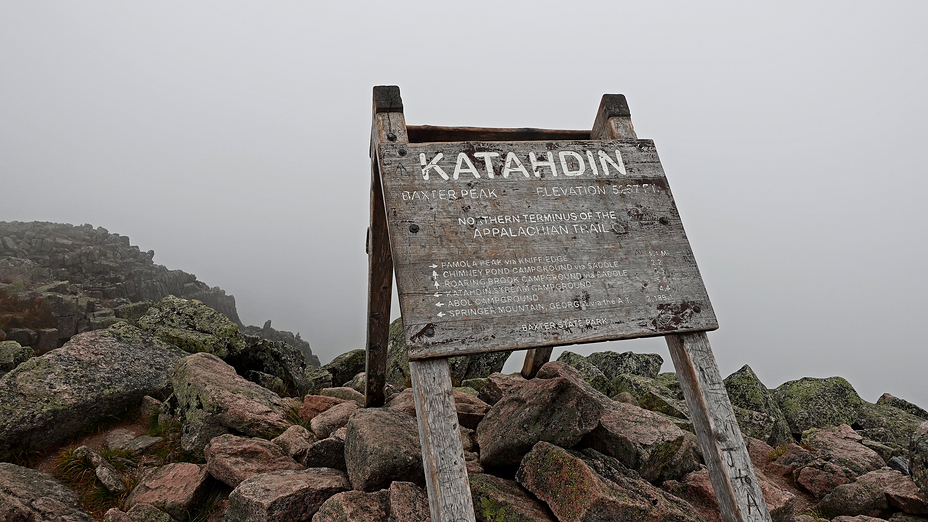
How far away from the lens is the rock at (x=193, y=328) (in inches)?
347

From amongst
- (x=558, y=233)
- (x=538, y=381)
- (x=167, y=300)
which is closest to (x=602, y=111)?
(x=558, y=233)

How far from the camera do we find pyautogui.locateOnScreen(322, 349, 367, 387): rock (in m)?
10.3

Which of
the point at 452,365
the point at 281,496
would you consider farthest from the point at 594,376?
the point at 281,496

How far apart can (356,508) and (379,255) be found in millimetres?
2553

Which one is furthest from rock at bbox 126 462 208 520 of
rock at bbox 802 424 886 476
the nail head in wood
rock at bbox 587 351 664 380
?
rock at bbox 587 351 664 380

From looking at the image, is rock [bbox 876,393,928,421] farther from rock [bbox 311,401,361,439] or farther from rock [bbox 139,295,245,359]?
rock [bbox 139,295,245,359]

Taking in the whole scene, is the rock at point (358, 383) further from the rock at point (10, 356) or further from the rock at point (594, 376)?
the rock at point (10, 356)

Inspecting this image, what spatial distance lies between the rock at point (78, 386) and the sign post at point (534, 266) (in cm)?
592

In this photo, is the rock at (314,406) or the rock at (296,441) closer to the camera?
the rock at (296,441)

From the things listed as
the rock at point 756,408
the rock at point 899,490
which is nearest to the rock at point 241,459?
the rock at point 899,490

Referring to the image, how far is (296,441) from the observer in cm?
583

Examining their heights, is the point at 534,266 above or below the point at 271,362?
below

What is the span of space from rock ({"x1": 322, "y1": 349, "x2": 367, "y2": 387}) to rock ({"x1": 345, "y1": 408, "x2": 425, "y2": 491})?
211 inches

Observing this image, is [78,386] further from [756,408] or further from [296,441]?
[756,408]
